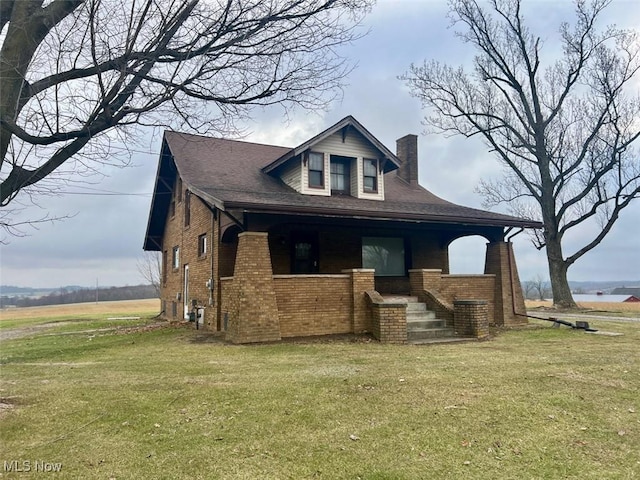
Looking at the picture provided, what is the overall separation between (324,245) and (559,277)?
15.0 m

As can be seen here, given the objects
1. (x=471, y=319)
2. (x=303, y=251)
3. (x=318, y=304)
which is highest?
(x=303, y=251)

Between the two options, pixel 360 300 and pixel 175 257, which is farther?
pixel 175 257

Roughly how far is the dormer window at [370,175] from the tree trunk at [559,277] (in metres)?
13.2

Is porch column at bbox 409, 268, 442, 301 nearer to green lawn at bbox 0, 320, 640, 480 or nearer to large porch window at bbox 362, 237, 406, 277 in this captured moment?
large porch window at bbox 362, 237, 406, 277

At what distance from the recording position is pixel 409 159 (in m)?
18.9

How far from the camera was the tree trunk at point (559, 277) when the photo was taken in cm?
2220

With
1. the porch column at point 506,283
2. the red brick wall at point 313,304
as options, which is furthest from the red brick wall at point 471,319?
the porch column at point 506,283

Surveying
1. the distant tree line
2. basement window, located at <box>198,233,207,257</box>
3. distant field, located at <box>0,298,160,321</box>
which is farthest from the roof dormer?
the distant tree line

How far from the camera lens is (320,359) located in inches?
316

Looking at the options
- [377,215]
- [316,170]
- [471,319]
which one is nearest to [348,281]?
[377,215]

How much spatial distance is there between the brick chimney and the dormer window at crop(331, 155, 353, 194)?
451 cm

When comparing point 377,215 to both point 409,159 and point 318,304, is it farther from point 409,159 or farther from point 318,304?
point 409,159

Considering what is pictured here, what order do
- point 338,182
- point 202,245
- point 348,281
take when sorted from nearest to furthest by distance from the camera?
point 348,281
point 202,245
point 338,182

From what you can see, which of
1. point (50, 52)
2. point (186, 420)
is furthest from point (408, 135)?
point (186, 420)
